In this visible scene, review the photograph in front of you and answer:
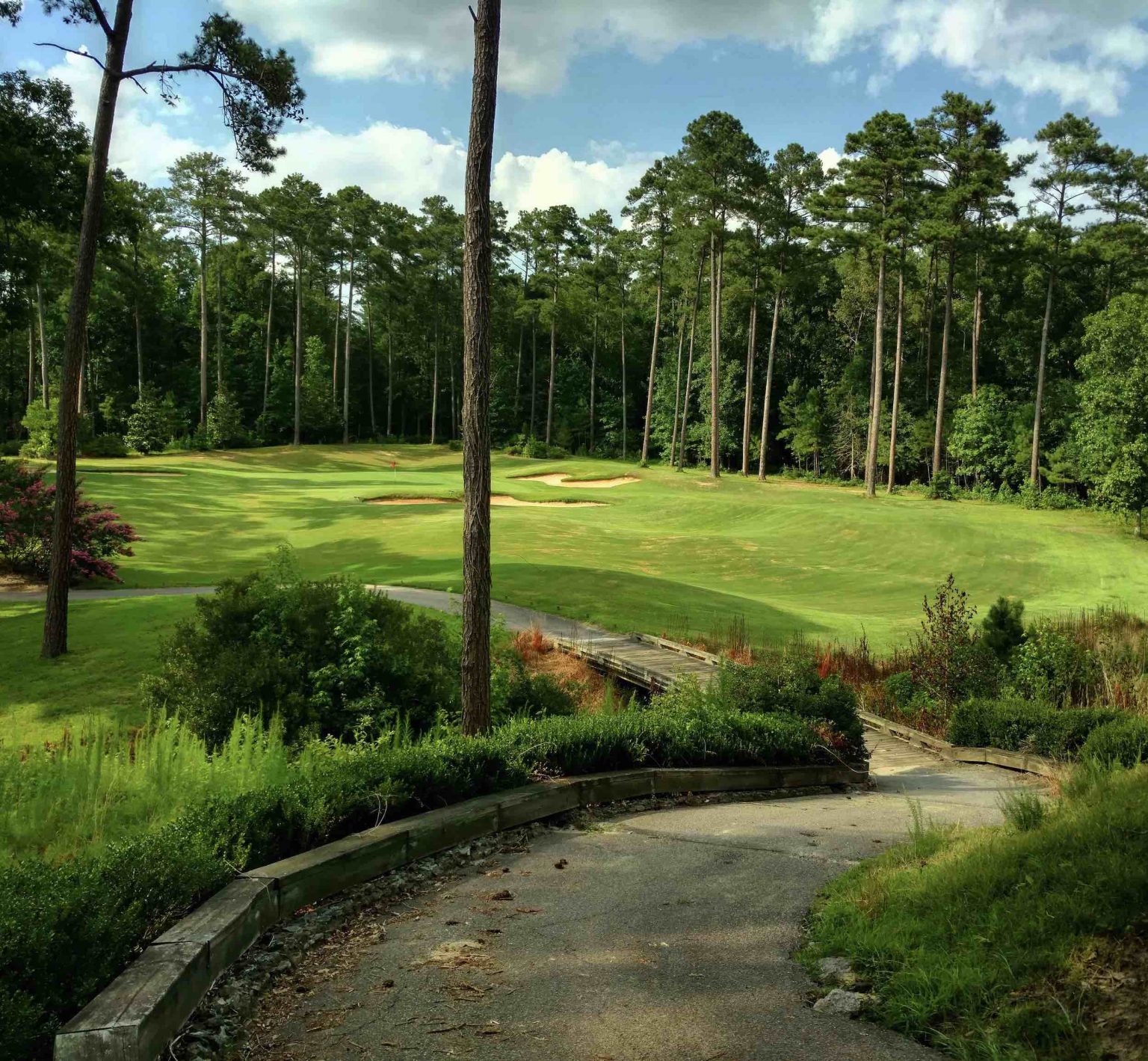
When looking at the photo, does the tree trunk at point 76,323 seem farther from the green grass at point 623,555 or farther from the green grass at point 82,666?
the green grass at point 623,555

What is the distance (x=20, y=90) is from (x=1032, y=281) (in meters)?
45.4

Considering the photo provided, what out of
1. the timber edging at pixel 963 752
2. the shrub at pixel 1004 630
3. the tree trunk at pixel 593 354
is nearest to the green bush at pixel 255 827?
the timber edging at pixel 963 752

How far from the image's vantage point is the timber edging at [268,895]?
3.01 metres

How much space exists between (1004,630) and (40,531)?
63.0 feet

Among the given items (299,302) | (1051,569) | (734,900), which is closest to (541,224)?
(299,302)

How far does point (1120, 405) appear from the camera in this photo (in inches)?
1517

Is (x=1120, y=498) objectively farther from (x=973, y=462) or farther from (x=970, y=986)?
(x=970, y=986)

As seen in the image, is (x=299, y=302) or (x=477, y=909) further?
(x=299, y=302)

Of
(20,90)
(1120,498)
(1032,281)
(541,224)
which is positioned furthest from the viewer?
(541,224)

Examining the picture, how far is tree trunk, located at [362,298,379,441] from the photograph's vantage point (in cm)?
6738

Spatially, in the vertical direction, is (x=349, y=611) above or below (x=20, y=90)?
below

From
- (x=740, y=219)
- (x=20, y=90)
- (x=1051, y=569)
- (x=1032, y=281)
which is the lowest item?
(x=1051, y=569)

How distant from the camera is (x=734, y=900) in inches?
196

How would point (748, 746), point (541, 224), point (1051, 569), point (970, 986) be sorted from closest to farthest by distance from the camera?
point (970, 986)
point (748, 746)
point (1051, 569)
point (541, 224)
